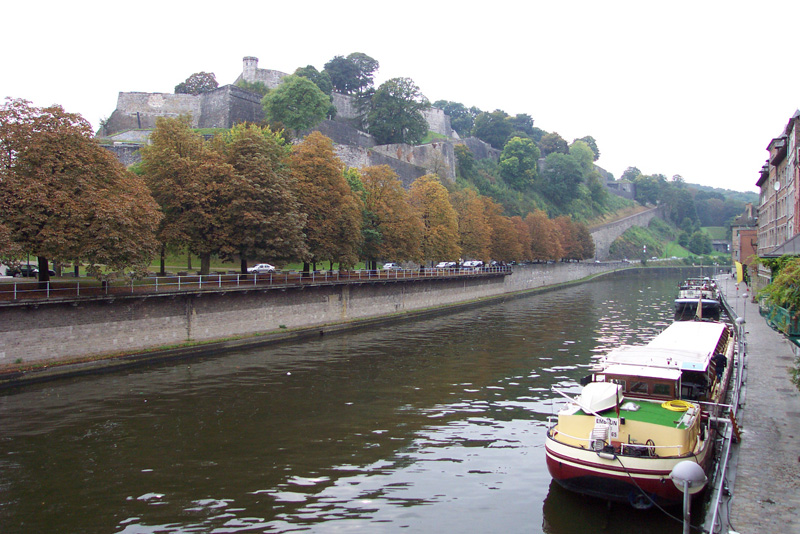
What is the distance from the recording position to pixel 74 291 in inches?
1100

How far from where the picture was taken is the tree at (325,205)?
45188 mm

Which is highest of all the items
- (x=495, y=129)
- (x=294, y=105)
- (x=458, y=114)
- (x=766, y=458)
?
(x=458, y=114)

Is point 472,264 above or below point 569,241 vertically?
below

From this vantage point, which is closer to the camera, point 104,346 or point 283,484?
point 283,484

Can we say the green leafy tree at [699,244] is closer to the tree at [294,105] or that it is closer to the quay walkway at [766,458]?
the tree at [294,105]

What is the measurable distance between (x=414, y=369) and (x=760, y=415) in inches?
602

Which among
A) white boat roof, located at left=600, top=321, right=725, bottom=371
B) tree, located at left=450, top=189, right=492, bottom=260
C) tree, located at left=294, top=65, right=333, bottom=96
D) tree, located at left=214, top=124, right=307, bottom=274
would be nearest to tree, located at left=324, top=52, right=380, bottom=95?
tree, located at left=294, top=65, right=333, bottom=96

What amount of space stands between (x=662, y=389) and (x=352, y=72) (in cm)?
11866

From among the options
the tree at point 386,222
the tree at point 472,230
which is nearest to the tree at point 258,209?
the tree at point 386,222

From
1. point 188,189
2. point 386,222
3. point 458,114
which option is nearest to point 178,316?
point 188,189

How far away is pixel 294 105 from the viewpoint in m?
81.6

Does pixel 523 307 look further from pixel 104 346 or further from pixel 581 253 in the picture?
pixel 581 253

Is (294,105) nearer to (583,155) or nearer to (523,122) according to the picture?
(583,155)

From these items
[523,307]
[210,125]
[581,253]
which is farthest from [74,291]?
[581,253]
